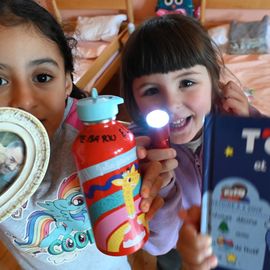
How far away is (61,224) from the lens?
0.62 meters

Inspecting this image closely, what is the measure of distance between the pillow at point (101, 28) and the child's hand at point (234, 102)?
1920 mm

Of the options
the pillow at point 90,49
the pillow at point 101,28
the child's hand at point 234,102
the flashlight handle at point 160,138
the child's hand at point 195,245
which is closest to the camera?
the child's hand at point 195,245

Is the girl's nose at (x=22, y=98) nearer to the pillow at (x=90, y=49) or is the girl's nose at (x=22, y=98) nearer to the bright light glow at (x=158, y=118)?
the bright light glow at (x=158, y=118)

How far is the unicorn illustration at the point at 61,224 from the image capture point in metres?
0.56

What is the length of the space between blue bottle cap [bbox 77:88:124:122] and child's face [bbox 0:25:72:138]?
0.49 feet

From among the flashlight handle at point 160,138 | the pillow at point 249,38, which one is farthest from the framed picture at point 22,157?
the pillow at point 249,38

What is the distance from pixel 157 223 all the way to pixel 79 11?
107 inches

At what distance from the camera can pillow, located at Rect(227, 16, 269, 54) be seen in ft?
7.16

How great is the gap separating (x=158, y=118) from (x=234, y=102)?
0.33 m

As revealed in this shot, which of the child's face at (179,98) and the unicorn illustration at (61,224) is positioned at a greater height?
the child's face at (179,98)

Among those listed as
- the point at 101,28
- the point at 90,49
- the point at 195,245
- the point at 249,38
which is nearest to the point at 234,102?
the point at 195,245

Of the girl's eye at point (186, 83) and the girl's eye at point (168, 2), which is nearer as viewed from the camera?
the girl's eye at point (186, 83)

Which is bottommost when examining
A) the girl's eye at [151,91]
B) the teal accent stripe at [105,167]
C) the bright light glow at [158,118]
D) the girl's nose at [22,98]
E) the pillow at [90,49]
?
the pillow at [90,49]

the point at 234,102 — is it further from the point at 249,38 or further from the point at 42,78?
the point at 249,38
